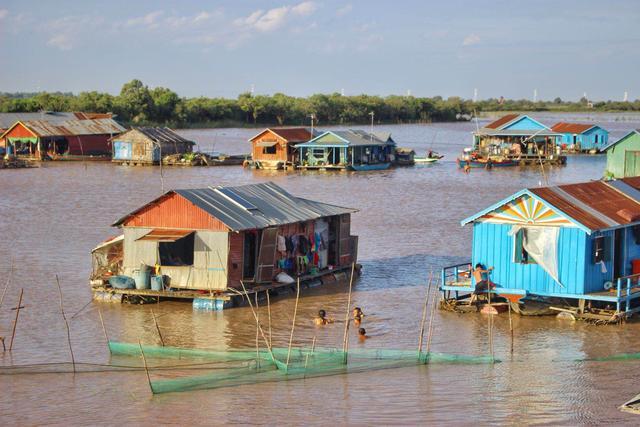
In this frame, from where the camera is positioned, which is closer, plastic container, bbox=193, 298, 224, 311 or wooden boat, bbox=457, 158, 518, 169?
plastic container, bbox=193, 298, 224, 311

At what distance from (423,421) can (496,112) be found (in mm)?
145405

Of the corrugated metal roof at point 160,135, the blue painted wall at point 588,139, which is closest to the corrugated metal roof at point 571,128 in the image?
the blue painted wall at point 588,139

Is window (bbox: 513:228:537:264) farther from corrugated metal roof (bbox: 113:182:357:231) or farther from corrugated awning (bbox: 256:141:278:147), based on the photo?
corrugated awning (bbox: 256:141:278:147)

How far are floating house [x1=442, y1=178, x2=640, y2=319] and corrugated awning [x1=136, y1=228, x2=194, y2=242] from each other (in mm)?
4859

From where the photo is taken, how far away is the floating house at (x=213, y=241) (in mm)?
19359

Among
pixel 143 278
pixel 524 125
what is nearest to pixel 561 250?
pixel 143 278

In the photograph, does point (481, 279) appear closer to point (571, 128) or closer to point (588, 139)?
point (588, 139)

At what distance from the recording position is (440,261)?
2586cm

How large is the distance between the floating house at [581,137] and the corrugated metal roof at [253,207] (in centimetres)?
4978

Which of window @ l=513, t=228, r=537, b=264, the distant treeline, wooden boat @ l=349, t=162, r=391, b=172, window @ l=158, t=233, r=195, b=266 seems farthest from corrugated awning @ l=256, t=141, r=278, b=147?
window @ l=513, t=228, r=537, b=264

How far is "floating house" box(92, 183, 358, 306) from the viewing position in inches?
762

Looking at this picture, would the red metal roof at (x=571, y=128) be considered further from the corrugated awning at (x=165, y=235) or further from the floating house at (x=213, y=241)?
the corrugated awning at (x=165, y=235)

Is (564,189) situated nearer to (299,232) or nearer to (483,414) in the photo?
(299,232)

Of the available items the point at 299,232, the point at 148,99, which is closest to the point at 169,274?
the point at 299,232
